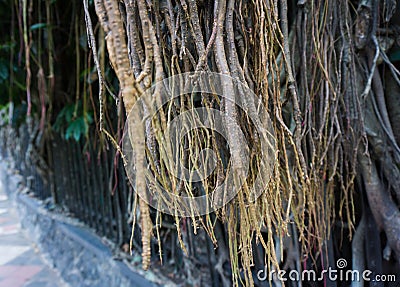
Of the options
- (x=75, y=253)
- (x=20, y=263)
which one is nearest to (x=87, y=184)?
(x=75, y=253)

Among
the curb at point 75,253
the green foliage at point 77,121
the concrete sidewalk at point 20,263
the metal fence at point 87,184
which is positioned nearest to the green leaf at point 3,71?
the green foliage at point 77,121

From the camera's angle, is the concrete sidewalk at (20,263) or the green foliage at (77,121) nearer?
→ the green foliage at (77,121)

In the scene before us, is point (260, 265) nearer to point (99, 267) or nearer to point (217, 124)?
point (217, 124)

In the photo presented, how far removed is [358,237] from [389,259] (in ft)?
0.42

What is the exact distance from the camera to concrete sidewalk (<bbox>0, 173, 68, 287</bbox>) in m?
2.93

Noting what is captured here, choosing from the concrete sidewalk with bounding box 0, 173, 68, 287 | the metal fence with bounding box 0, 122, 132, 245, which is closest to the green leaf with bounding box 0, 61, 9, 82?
the metal fence with bounding box 0, 122, 132, 245

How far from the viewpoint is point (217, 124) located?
0.75m

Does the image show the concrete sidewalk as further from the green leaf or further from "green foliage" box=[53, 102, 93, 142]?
the green leaf

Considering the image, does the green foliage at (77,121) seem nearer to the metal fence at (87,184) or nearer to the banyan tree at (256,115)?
the metal fence at (87,184)

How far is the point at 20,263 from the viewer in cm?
330

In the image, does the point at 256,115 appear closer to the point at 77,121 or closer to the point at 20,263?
the point at 77,121

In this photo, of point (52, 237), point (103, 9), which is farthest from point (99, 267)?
point (103, 9)

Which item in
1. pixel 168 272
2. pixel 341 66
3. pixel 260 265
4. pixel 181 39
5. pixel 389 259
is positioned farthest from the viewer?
pixel 168 272

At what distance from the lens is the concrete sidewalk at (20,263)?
2928 mm
